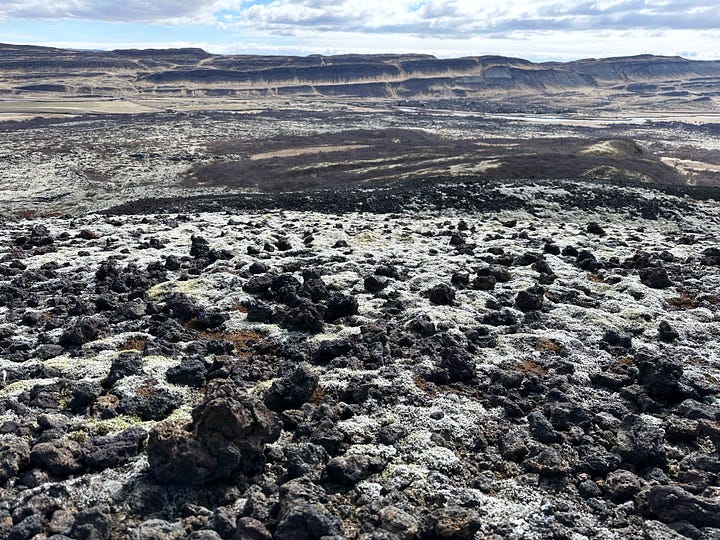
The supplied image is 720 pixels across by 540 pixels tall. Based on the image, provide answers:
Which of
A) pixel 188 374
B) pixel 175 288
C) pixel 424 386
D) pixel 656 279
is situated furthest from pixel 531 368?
pixel 175 288

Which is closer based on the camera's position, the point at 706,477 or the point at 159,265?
the point at 706,477

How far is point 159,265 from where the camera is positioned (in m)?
21.5

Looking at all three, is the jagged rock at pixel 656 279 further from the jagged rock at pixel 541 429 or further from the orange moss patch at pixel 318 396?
the orange moss patch at pixel 318 396

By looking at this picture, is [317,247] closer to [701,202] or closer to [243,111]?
[701,202]

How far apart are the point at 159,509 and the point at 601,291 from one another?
16.1m

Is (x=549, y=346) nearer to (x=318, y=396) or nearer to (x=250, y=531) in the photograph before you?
(x=318, y=396)

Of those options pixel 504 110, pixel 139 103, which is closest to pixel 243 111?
pixel 139 103

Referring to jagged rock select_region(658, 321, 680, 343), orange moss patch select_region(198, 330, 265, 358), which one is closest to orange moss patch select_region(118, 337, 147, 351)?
orange moss patch select_region(198, 330, 265, 358)

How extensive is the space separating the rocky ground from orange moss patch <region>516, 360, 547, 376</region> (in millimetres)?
58

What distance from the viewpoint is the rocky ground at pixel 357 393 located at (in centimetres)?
901

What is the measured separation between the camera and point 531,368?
14.1m

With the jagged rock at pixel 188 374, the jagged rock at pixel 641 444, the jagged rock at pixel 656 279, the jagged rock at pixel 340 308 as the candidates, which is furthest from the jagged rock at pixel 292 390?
the jagged rock at pixel 656 279

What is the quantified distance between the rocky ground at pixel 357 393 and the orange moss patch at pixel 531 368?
6 centimetres

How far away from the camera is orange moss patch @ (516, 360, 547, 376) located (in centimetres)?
1391
